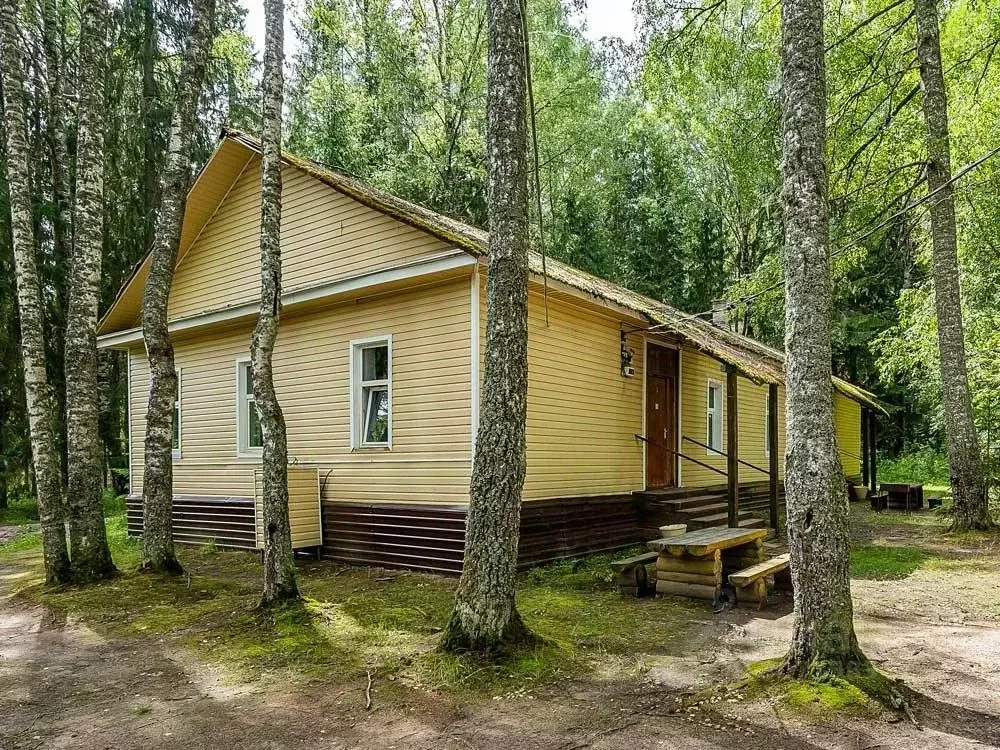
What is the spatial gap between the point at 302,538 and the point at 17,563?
16.3 feet

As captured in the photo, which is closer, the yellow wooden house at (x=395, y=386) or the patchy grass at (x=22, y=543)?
the yellow wooden house at (x=395, y=386)

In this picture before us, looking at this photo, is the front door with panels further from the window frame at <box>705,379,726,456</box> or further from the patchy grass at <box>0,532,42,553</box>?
the patchy grass at <box>0,532,42,553</box>

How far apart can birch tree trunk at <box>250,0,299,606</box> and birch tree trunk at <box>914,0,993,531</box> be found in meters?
9.76

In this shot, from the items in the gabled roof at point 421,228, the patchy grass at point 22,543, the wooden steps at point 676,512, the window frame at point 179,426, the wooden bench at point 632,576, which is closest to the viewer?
the wooden bench at point 632,576

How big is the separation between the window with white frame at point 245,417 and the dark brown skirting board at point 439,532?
2.23 metres

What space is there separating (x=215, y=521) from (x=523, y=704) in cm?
846

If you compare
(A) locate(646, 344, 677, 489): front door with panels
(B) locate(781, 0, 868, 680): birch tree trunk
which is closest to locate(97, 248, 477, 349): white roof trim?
(B) locate(781, 0, 868, 680): birch tree trunk

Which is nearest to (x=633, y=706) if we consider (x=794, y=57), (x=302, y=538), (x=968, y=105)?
(x=794, y=57)

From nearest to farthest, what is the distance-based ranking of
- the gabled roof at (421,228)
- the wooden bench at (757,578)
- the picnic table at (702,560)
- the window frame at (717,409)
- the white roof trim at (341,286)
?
the wooden bench at (757,578) < the picnic table at (702,560) < the white roof trim at (341,286) < the gabled roof at (421,228) < the window frame at (717,409)

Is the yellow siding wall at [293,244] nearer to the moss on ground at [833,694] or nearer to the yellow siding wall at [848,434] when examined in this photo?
the moss on ground at [833,694]

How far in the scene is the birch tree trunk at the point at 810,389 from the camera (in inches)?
160

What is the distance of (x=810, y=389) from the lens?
4.18 m

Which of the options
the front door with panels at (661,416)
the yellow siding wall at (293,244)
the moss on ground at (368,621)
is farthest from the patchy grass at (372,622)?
the yellow siding wall at (293,244)

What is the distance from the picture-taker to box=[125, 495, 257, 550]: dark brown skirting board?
1089cm
